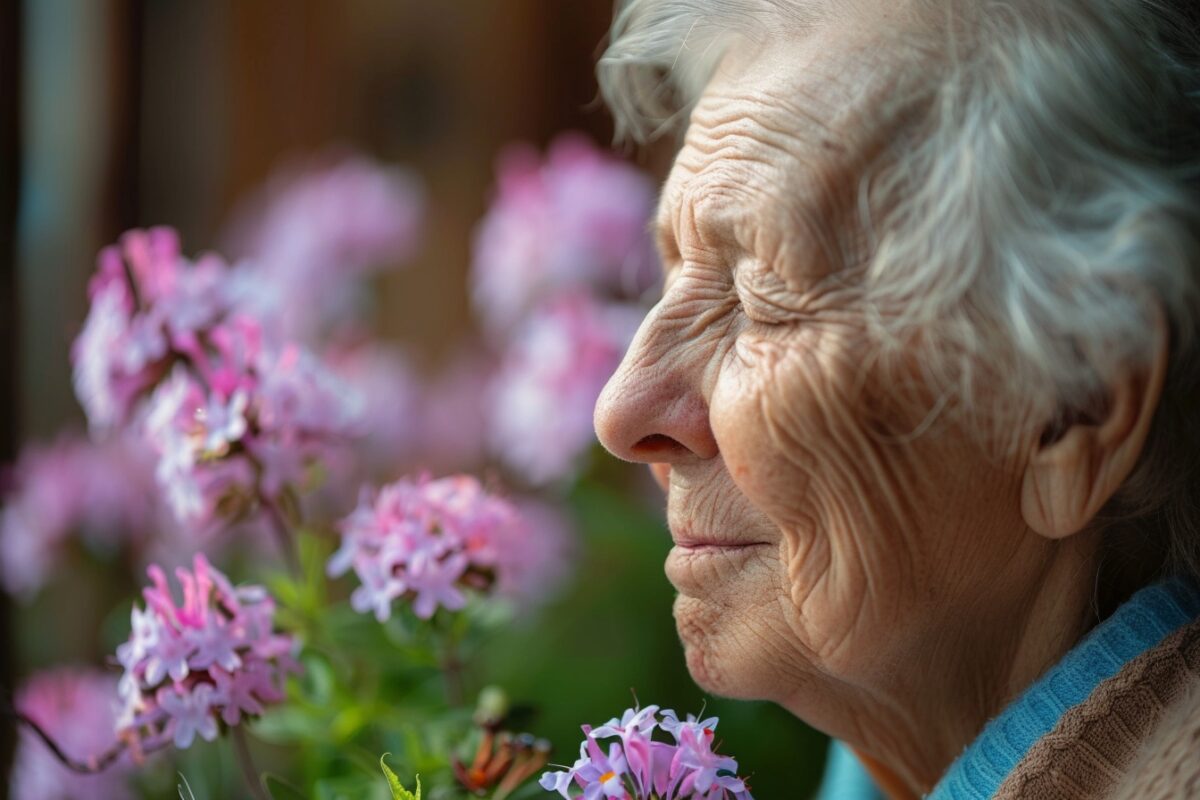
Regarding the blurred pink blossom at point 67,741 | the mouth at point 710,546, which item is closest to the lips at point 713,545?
the mouth at point 710,546

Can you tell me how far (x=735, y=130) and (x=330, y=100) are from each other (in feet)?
6.41

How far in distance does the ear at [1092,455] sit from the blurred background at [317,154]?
1.30 ft

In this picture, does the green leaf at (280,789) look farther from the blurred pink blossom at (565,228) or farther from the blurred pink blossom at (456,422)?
the blurred pink blossom at (456,422)

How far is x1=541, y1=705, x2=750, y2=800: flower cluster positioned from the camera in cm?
64

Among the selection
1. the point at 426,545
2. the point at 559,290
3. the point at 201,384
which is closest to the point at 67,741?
the point at 201,384

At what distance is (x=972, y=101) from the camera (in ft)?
2.10

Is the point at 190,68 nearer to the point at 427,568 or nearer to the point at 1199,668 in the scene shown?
the point at 427,568

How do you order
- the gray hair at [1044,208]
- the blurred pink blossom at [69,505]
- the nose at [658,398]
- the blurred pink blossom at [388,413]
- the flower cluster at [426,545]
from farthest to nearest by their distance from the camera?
the blurred pink blossom at [388,413] → the blurred pink blossom at [69,505] → the flower cluster at [426,545] → the nose at [658,398] → the gray hair at [1044,208]

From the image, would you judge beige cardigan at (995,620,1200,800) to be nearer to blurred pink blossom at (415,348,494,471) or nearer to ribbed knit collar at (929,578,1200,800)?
ribbed knit collar at (929,578,1200,800)

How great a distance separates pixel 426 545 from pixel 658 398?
22 centimetres

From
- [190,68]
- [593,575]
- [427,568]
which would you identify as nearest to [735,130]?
[427,568]

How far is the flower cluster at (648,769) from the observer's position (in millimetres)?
640

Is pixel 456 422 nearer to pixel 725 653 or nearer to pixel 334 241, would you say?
pixel 334 241

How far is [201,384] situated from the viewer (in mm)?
993
